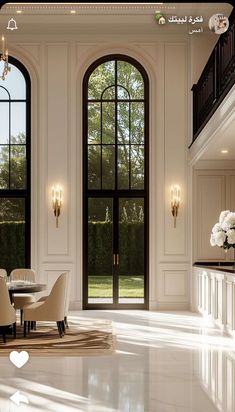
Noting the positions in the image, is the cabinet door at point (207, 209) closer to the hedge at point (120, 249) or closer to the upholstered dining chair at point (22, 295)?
the hedge at point (120, 249)

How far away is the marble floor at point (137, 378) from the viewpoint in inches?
187

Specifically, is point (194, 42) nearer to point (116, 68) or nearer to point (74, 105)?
point (116, 68)

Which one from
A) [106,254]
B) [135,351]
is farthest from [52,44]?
[135,351]

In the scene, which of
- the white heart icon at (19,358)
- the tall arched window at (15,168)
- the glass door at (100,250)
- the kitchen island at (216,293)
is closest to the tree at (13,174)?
the tall arched window at (15,168)

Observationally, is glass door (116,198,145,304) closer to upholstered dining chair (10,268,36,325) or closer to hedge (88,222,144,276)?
hedge (88,222,144,276)

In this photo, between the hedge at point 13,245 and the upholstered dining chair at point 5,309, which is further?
the hedge at point 13,245

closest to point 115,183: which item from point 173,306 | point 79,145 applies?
point 79,145

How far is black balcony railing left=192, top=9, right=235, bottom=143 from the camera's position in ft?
25.6

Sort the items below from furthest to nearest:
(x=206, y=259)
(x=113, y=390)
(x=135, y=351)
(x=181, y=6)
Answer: (x=206, y=259) < (x=181, y=6) < (x=135, y=351) < (x=113, y=390)

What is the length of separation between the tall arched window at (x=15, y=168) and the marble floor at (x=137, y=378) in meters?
4.24

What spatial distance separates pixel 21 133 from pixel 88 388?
307 inches

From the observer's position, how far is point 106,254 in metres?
12.2

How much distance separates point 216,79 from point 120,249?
4478 millimetres

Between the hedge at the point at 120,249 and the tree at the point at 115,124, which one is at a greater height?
the tree at the point at 115,124
